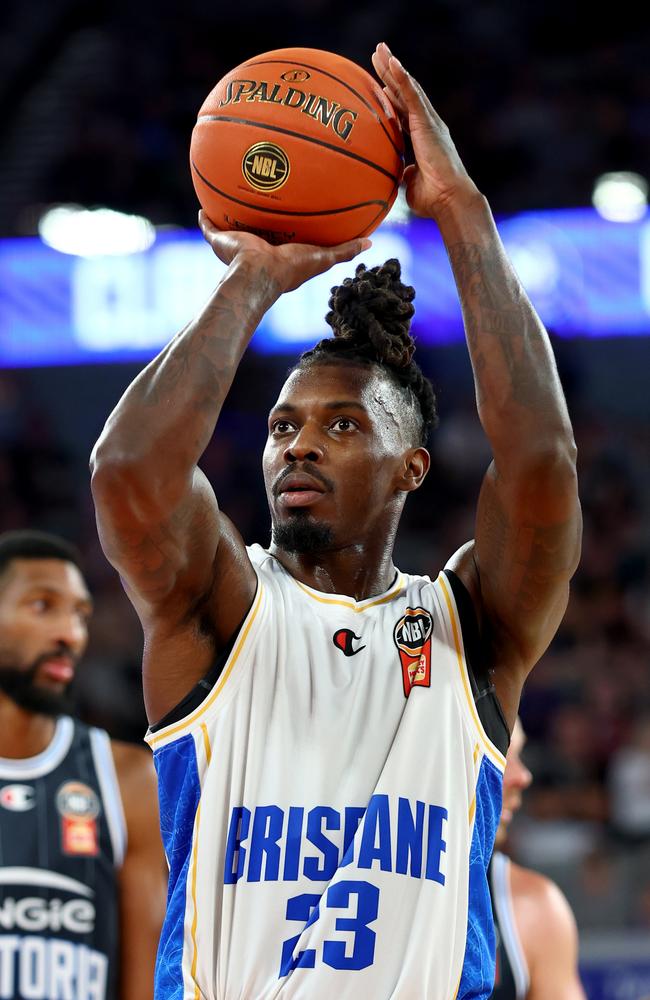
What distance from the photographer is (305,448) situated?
113 inches

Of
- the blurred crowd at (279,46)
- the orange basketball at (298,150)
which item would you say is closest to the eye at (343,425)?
the orange basketball at (298,150)

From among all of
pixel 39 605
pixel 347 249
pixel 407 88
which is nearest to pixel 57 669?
pixel 39 605

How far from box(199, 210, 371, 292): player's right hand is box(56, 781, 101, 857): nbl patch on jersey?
2219mm

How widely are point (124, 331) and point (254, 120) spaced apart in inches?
276

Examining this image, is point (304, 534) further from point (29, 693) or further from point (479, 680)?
point (29, 693)

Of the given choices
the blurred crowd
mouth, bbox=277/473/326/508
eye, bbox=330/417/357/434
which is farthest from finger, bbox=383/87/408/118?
the blurred crowd

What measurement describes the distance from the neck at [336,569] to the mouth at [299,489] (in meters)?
0.18

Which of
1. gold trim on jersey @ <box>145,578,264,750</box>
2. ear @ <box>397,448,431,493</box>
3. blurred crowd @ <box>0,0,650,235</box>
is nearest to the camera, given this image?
gold trim on jersey @ <box>145,578,264,750</box>

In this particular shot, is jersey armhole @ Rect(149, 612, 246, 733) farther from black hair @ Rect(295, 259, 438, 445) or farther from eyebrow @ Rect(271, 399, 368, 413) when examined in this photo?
black hair @ Rect(295, 259, 438, 445)

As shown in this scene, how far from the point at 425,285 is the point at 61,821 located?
579 centimetres

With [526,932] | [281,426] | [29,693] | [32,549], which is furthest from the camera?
[32,549]

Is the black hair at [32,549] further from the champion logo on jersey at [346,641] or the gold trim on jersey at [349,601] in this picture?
the champion logo on jersey at [346,641]

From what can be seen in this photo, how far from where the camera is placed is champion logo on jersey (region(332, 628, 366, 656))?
9.24 feet

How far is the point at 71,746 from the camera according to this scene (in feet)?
15.3
